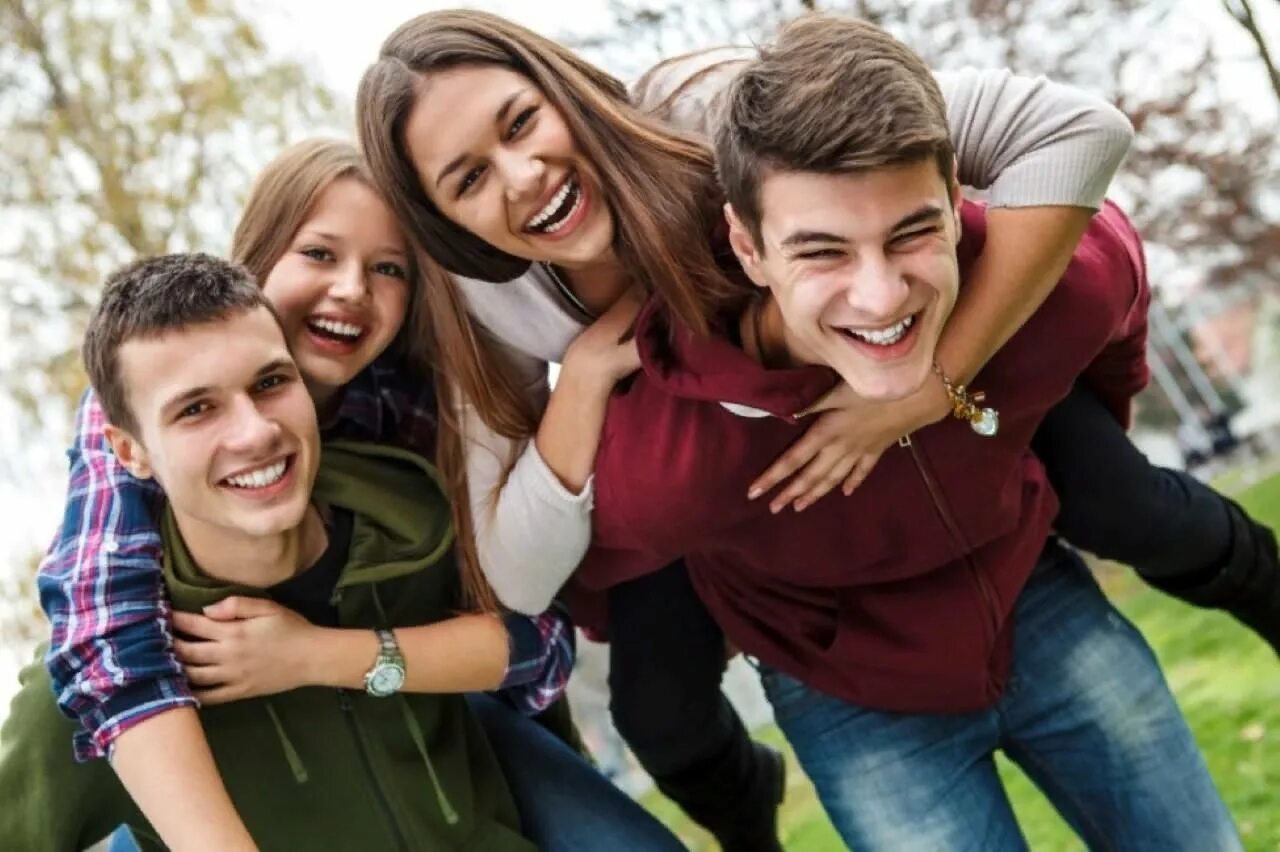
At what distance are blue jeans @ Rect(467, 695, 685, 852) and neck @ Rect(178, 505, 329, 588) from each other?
0.64 metres

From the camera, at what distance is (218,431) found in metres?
2.20

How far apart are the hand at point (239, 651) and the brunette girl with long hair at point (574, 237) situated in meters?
0.38

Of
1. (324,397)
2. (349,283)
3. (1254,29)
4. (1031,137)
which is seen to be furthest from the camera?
(1254,29)

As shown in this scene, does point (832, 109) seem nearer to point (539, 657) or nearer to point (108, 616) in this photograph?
point (539, 657)

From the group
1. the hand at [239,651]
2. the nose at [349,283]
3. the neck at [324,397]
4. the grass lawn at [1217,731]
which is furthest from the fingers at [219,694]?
the grass lawn at [1217,731]

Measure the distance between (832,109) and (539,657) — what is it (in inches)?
52.1

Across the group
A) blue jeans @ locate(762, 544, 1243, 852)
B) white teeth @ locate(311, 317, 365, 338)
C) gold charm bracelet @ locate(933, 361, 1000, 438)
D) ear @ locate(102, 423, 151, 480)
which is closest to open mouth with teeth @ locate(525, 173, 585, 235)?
white teeth @ locate(311, 317, 365, 338)

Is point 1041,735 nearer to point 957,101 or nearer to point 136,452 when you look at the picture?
point 957,101

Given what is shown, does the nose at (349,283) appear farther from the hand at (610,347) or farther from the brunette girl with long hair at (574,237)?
the hand at (610,347)

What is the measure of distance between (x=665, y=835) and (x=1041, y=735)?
31.6 inches

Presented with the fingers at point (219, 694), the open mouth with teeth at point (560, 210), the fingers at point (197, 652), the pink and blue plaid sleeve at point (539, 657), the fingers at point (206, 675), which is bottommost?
the pink and blue plaid sleeve at point (539, 657)

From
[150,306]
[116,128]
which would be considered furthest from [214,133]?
[150,306]

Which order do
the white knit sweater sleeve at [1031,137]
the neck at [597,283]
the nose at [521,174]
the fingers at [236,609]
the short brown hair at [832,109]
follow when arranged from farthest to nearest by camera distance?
the neck at [597,283] < the fingers at [236,609] < the nose at [521,174] < the white knit sweater sleeve at [1031,137] < the short brown hair at [832,109]

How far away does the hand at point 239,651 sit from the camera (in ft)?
7.27
